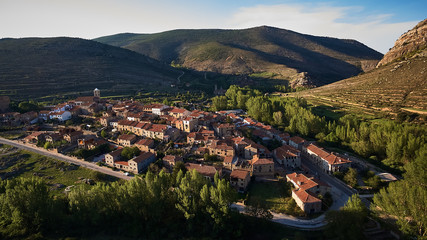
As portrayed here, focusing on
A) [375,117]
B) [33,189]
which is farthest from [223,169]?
[375,117]

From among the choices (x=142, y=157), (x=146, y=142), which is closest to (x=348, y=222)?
(x=142, y=157)

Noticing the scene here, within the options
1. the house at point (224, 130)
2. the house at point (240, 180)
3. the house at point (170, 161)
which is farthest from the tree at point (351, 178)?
the house at point (170, 161)

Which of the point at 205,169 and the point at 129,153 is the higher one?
the point at 205,169

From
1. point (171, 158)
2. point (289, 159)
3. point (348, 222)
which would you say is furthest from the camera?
point (289, 159)

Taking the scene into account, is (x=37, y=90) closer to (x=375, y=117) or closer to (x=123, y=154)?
(x=123, y=154)

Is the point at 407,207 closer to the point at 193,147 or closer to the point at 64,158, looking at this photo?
the point at 193,147
